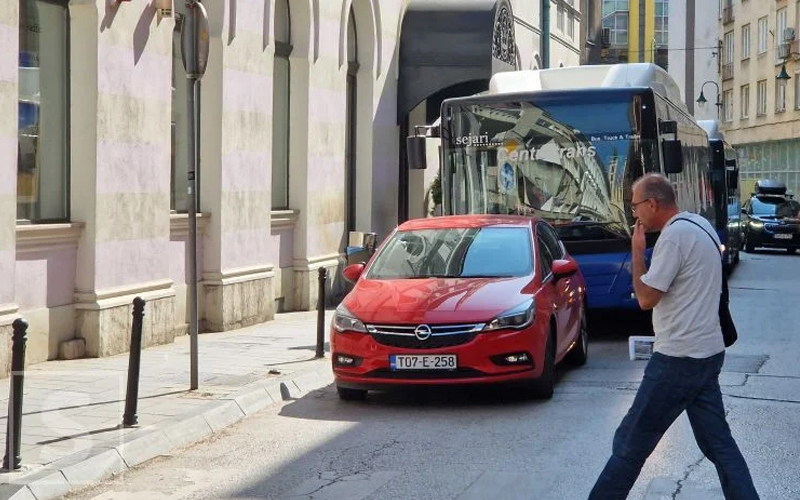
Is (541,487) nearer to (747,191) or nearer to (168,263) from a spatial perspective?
(168,263)

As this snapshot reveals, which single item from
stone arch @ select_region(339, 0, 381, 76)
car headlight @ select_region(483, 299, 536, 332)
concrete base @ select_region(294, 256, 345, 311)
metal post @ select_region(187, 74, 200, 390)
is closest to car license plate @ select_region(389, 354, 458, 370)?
car headlight @ select_region(483, 299, 536, 332)

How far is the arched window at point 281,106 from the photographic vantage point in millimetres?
19359

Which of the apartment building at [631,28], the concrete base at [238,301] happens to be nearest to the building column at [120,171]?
the concrete base at [238,301]

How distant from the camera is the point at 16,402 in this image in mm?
7930

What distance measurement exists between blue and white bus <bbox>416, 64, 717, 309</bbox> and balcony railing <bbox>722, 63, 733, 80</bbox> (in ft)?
189

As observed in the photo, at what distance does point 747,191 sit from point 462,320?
59.8 m

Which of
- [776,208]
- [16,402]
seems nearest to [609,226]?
[16,402]

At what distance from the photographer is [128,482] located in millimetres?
8219

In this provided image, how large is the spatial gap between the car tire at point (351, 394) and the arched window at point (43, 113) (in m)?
3.59

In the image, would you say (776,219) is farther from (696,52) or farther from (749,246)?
(696,52)

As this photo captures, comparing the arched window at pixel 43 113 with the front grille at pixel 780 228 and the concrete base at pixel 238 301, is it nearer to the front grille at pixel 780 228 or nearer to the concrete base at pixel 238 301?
the concrete base at pixel 238 301

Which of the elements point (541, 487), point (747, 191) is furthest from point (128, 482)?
point (747, 191)

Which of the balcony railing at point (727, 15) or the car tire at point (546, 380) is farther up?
the balcony railing at point (727, 15)

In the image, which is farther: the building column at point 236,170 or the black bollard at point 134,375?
the building column at point 236,170
